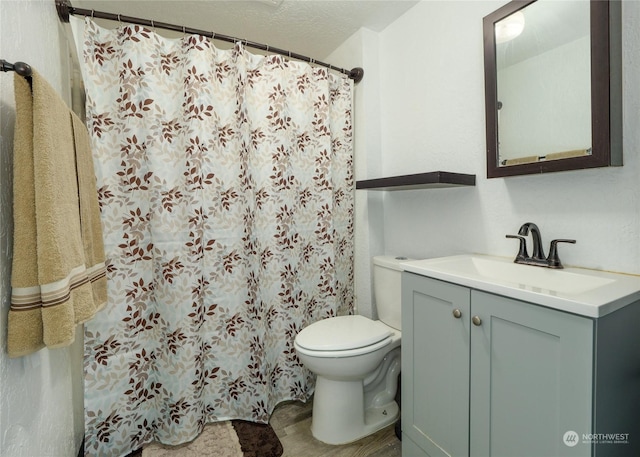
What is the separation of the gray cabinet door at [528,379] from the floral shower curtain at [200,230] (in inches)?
40.4

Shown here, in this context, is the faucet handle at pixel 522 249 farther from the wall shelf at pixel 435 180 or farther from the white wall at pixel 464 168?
the wall shelf at pixel 435 180

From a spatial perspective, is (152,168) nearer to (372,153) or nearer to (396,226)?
(372,153)

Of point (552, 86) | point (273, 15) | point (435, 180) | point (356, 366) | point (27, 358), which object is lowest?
point (356, 366)

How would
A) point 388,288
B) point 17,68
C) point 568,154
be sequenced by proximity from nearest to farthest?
1. point 17,68
2. point 568,154
3. point 388,288

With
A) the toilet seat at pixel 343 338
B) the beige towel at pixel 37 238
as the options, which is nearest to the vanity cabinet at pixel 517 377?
the toilet seat at pixel 343 338

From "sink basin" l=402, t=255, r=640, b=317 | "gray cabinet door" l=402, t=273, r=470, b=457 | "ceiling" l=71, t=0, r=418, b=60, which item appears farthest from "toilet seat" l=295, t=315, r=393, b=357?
"ceiling" l=71, t=0, r=418, b=60

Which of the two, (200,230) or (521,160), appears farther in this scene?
(200,230)

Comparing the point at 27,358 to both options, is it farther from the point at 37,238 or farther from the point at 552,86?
the point at 552,86

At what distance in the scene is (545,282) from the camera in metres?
1.03

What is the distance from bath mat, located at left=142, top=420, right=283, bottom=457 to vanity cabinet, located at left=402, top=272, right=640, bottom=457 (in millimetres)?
715

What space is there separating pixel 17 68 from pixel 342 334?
4.69ft

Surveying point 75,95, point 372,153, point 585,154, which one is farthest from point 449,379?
point 75,95

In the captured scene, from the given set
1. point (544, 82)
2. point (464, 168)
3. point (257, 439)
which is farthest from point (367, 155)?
point (257, 439)

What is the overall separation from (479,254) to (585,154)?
22.1 inches
